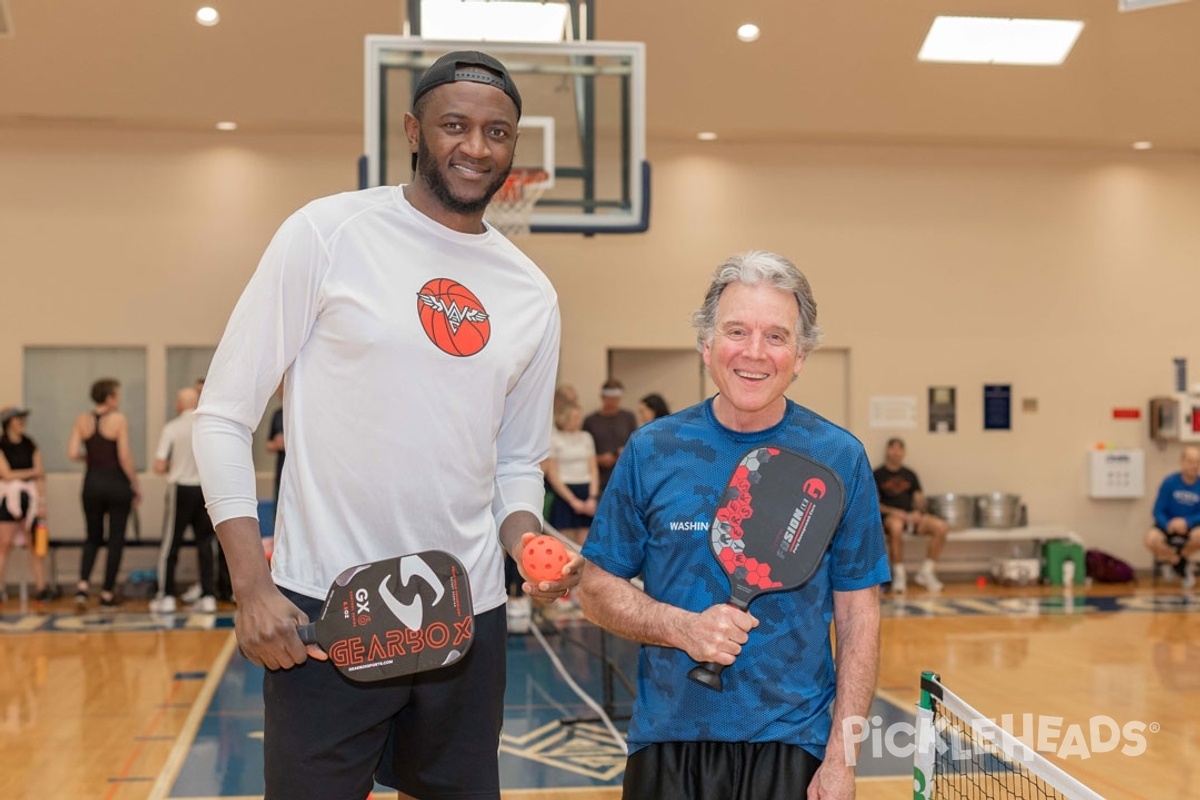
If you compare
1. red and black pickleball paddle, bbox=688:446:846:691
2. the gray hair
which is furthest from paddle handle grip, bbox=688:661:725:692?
the gray hair

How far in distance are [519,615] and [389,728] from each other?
8625mm

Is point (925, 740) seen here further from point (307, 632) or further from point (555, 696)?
point (555, 696)

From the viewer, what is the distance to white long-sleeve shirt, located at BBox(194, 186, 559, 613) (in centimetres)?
232

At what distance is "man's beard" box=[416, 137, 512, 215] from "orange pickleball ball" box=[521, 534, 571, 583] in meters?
0.67

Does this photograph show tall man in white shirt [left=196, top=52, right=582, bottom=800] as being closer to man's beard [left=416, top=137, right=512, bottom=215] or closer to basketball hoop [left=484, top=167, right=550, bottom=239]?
man's beard [left=416, top=137, right=512, bottom=215]

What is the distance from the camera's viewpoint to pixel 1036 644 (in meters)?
10.3

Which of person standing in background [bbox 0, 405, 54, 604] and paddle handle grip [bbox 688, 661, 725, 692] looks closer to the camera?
paddle handle grip [bbox 688, 661, 725, 692]

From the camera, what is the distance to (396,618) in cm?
232

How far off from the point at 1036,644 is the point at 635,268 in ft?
21.1

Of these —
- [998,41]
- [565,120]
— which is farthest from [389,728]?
[998,41]

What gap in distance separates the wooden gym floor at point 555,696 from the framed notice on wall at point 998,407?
10.1 feet

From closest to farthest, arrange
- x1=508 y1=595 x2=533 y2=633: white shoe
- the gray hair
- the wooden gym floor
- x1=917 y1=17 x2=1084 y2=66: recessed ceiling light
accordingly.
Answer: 1. the gray hair
2. the wooden gym floor
3. x1=508 y1=595 x2=533 y2=633: white shoe
4. x1=917 y1=17 x2=1084 y2=66: recessed ceiling light

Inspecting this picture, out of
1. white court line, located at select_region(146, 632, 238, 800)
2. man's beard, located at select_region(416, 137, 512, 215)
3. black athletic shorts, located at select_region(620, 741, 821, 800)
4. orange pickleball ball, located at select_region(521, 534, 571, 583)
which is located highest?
man's beard, located at select_region(416, 137, 512, 215)

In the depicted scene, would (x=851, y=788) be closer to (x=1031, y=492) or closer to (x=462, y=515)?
(x=462, y=515)
